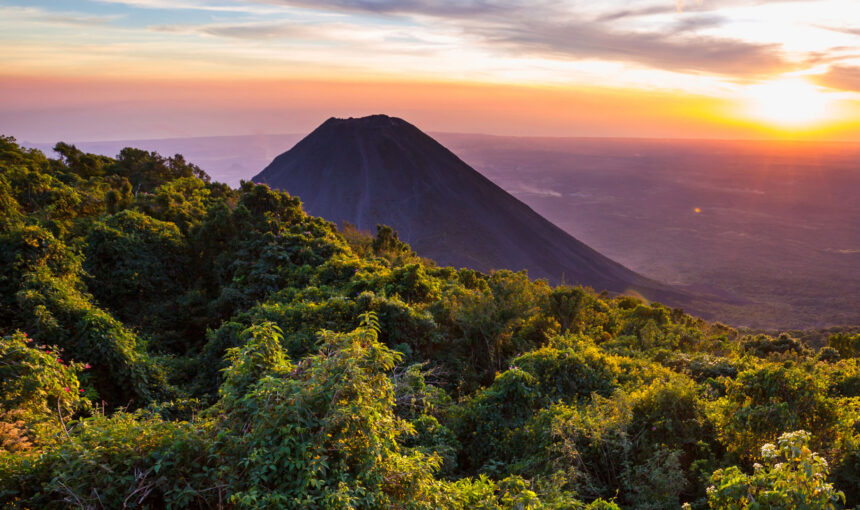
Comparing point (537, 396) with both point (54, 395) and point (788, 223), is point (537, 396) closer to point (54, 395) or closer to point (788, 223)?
point (54, 395)

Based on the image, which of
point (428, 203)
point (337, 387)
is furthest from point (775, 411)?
point (428, 203)

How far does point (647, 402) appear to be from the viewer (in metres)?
9.44

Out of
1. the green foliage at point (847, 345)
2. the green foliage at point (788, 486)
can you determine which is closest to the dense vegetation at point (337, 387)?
the green foliage at point (788, 486)

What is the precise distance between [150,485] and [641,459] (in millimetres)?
7818

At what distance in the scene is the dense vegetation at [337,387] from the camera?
498 centimetres

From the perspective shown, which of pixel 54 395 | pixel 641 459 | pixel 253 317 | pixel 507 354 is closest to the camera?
pixel 54 395

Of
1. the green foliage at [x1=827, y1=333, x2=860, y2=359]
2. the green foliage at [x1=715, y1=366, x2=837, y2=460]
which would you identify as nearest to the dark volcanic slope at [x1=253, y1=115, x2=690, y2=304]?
the green foliage at [x1=827, y1=333, x2=860, y2=359]

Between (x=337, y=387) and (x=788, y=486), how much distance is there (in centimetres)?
444

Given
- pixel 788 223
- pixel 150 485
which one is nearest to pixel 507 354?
pixel 150 485

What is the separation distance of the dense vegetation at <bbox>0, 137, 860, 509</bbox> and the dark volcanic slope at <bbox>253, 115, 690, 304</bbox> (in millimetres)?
65641

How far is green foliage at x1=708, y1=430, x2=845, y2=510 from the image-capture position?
4152mm

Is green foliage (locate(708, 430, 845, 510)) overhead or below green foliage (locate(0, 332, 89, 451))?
overhead

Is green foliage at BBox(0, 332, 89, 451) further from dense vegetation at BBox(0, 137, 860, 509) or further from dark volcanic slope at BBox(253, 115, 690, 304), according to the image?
dark volcanic slope at BBox(253, 115, 690, 304)

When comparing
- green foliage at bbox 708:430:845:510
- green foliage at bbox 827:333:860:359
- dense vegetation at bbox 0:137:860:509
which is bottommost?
green foliage at bbox 827:333:860:359
